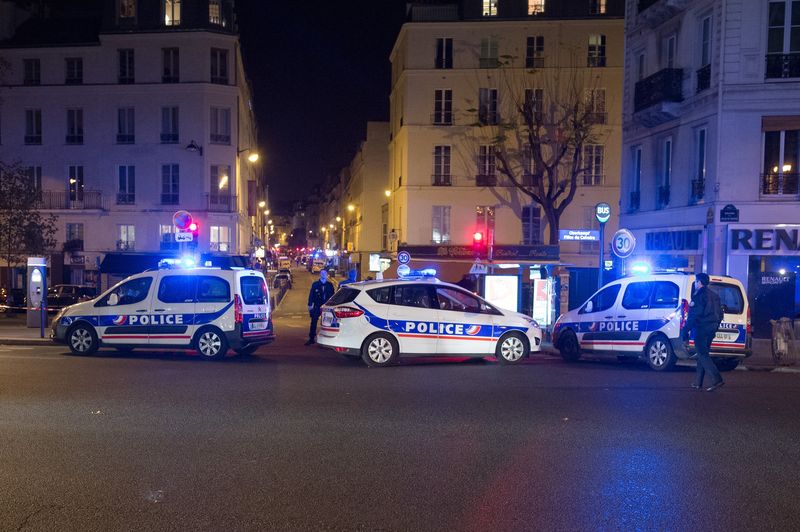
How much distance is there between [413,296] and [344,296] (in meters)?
1.38

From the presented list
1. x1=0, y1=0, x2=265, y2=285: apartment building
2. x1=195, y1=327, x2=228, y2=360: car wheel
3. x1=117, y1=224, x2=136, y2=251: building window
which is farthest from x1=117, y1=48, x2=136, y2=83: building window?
x1=195, y1=327, x2=228, y2=360: car wheel

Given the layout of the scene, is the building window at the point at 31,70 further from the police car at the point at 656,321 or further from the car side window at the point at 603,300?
the police car at the point at 656,321

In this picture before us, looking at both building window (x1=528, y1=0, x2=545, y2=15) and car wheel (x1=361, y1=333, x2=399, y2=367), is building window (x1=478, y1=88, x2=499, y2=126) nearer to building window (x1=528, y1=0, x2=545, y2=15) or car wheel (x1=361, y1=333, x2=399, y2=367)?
building window (x1=528, y1=0, x2=545, y2=15)

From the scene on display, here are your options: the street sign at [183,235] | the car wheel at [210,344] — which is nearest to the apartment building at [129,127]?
the street sign at [183,235]

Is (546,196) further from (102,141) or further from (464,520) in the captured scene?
(464,520)

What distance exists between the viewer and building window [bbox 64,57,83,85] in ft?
126

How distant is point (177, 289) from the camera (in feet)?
45.4

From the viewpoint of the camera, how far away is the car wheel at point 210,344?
13727 mm

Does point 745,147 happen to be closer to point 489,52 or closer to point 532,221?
point 532,221

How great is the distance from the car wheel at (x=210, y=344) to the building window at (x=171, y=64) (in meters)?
28.5

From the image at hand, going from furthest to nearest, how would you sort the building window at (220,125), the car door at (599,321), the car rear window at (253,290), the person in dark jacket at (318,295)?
the building window at (220,125)
the person in dark jacket at (318,295)
the car door at (599,321)
the car rear window at (253,290)

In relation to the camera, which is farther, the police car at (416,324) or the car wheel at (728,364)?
the car wheel at (728,364)

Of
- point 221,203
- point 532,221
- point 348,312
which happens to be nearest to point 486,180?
point 532,221

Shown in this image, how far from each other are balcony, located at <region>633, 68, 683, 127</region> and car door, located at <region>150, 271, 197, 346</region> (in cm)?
1615
